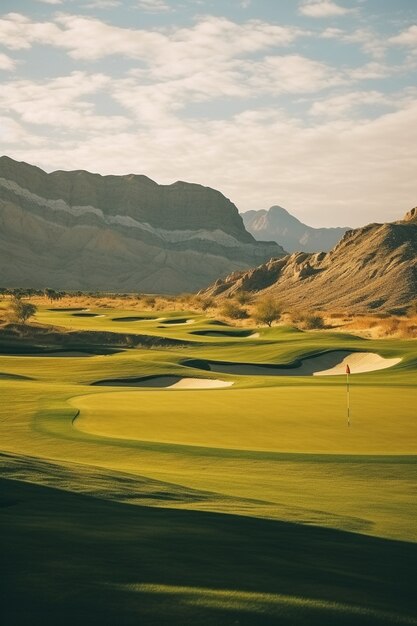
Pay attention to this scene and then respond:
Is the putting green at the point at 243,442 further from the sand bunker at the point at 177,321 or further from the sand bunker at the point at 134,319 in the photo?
the sand bunker at the point at 134,319

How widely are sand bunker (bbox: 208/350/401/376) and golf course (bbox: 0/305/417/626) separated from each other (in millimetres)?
9873

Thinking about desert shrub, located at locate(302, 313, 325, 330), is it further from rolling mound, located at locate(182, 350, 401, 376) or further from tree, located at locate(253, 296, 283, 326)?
rolling mound, located at locate(182, 350, 401, 376)

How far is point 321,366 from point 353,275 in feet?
211

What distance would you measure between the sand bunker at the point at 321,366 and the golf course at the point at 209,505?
987 cm

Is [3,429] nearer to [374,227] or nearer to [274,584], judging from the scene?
[274,584]

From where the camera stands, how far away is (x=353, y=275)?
9912cm

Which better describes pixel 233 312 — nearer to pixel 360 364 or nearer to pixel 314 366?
pixel 314 366

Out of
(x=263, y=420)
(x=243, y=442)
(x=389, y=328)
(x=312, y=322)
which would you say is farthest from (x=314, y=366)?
(x=312, y=322)

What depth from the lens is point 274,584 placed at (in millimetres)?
5520

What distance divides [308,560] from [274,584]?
99cm

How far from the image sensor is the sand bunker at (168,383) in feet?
91.2

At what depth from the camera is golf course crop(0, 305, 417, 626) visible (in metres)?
4.96

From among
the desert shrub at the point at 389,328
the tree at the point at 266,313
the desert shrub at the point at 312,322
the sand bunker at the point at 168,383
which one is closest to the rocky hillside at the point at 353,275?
the tree at the point at 266,313

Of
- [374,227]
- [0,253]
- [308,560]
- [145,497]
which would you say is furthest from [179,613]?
[0,253]
